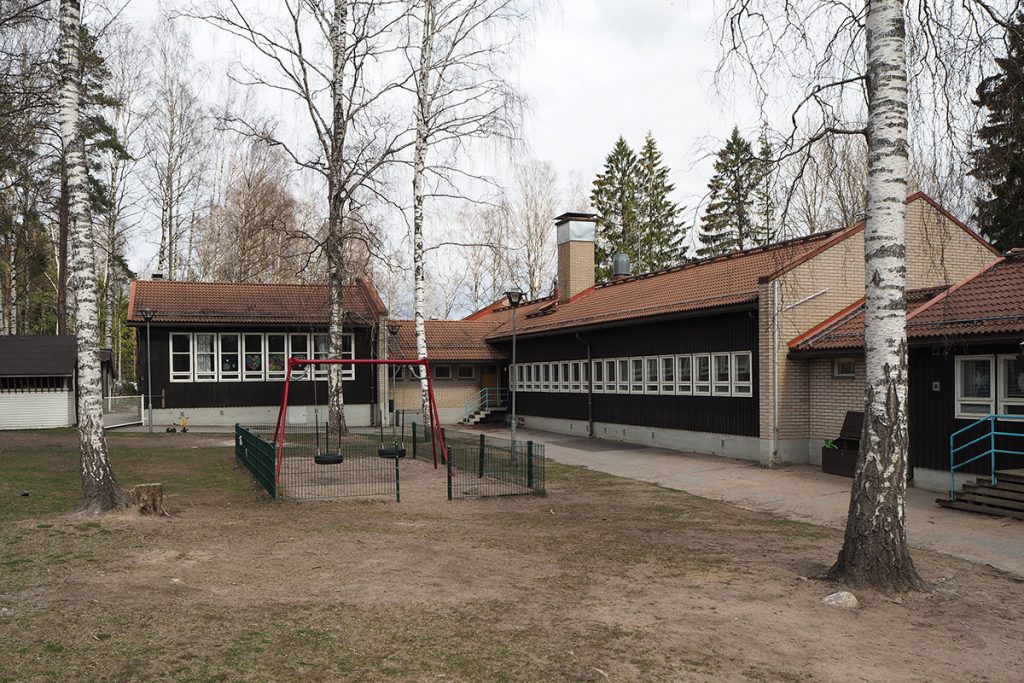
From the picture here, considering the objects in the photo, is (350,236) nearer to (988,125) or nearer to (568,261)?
(568,261)

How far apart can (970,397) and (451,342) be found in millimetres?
23169

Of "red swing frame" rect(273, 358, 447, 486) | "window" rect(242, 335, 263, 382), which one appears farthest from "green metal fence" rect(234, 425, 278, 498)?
"window" rect(242, 335, 263, 382)

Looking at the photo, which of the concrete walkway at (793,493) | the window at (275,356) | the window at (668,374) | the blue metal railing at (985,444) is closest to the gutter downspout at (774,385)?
the concrete walkway at (793,493)

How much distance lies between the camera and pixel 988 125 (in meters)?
8.03

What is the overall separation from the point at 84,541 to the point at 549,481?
909 cm

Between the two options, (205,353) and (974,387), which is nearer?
(974,387)

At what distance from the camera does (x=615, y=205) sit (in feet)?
182

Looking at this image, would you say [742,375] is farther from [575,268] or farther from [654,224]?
[654,224]

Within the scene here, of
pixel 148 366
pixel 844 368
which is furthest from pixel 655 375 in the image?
pixel 148 366

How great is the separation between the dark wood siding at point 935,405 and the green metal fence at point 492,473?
747 centimetres

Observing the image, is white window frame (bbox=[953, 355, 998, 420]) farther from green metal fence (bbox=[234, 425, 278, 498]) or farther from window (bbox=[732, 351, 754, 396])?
green metal fence (bbox=[234, 425, 278, 498])

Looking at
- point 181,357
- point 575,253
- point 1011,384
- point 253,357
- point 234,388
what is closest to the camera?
point 1011,384

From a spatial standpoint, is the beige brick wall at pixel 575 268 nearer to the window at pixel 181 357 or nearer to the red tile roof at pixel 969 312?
the red tile roof at pixel 969 312

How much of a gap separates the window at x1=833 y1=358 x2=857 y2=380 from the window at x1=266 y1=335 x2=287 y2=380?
20941 millimetres
